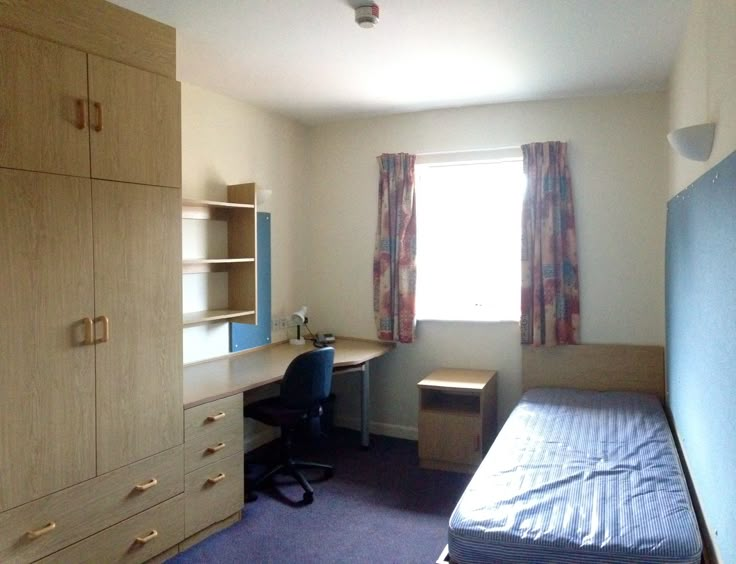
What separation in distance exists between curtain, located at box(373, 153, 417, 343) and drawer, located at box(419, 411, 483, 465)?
719 mm

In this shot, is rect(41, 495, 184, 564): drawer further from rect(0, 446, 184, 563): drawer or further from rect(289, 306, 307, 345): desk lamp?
rect(289, 306, 307, 345): desk lamp

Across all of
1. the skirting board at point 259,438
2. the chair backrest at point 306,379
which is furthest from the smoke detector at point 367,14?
the skirting board at point 259,438

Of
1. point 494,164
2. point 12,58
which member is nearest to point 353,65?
point 494,164

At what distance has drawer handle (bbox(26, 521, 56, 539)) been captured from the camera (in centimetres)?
220

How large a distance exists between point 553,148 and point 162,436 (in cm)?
300

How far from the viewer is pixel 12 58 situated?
6.88 ft

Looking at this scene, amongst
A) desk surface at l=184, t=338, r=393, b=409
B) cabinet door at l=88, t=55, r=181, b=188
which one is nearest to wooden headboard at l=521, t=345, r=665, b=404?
desk surface at l=184, t=338, r=393, b=409

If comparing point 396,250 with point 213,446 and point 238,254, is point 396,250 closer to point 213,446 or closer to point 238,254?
point 238,254

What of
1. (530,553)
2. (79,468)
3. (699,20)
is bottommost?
(530,553)

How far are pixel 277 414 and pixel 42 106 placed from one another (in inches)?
78.4

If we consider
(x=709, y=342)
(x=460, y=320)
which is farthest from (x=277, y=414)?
(x=709, y=342)

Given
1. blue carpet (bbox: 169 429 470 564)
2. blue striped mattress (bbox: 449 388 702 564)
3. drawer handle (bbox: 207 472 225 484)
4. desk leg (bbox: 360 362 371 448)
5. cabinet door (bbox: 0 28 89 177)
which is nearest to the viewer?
blue striped mattress (bbox: 449 388 702 564)

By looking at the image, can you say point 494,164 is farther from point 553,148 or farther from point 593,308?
point 593,308

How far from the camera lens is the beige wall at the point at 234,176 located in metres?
3.69
